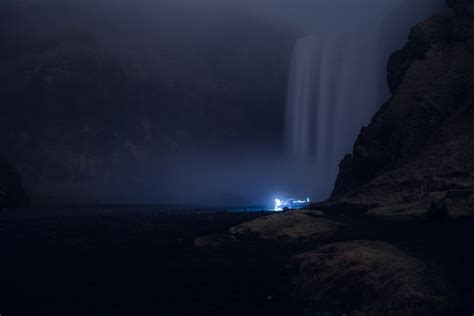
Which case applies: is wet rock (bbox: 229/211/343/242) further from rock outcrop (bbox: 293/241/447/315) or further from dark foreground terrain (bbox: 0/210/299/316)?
rock outcrop (bbox: 293/241/447/315)

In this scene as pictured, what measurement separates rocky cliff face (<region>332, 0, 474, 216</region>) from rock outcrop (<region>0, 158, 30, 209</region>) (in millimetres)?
95574

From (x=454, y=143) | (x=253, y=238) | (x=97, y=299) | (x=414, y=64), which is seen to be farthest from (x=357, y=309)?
(x=414, y=64)

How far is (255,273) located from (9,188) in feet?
366

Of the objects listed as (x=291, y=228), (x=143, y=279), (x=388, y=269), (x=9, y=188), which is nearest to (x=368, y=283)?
(x=388, y=269)

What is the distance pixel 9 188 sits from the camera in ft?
373

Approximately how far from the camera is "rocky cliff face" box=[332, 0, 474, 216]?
130 ft

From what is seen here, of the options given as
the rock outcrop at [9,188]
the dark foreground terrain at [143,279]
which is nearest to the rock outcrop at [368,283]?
the dark foreground terrain at [143,279]

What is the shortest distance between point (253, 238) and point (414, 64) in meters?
35.6

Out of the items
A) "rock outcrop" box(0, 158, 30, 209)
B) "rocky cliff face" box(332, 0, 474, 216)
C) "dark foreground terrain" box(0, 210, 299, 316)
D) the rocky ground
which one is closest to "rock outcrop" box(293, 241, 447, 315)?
the rocky ground

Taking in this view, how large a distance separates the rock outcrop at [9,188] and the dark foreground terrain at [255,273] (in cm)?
8596

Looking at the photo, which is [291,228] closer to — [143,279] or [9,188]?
[143,279]

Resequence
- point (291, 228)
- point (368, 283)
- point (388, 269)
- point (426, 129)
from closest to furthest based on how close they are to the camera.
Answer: point (368, 283) → point (388, 269) → point (291, 228) → point (426, 129)

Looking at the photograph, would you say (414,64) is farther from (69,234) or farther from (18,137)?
(18,137)

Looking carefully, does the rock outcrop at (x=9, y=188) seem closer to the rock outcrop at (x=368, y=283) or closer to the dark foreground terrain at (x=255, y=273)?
the dark foreground terrain at (x=255, y=273)
